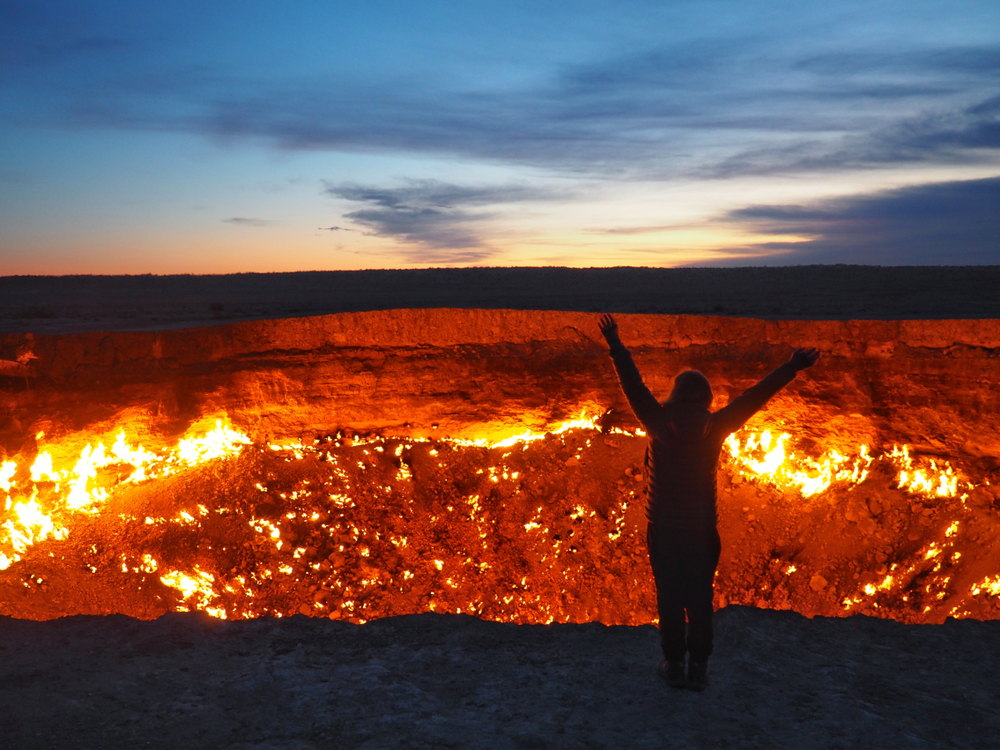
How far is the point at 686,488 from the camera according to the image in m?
3.07

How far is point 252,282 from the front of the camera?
35.0 meters

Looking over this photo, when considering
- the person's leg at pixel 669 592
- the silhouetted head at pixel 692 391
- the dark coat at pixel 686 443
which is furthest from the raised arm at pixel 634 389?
the person's leg at pixel 669 592

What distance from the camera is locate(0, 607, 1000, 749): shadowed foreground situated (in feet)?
9.62

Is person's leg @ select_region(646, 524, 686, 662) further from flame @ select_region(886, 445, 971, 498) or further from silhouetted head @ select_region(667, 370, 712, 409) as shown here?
flame @ select_region(886, 445, 971, 498)

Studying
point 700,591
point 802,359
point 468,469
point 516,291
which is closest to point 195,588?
point 468,469

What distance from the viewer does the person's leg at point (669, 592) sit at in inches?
124

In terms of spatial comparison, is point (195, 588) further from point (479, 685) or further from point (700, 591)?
point (700, 591)

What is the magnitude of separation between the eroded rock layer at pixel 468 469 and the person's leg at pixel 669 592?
3.49 meters

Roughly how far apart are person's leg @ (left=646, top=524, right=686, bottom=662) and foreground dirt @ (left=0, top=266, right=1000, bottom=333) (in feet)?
38.2

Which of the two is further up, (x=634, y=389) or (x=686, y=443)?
(x=634, y=389)

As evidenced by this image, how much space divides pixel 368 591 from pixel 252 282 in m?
31.3

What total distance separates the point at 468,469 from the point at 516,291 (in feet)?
70.3

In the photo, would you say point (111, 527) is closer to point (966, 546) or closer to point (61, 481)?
point (61, 481)

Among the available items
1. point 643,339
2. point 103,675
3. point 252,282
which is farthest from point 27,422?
point 252,282
